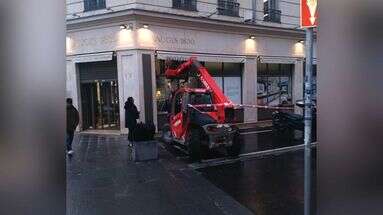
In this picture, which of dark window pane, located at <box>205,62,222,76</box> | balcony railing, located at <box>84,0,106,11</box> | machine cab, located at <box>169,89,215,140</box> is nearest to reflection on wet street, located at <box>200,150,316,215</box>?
machine cab, located at <box>169,89,215,140</box>

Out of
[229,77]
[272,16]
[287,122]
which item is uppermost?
[272,16]

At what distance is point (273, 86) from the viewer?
2081cm

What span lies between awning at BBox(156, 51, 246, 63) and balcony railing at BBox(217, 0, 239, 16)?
2.00 metres

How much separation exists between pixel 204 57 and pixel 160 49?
2374mm

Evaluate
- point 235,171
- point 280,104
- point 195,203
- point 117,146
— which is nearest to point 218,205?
point 195,203

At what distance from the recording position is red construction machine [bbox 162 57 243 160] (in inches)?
398

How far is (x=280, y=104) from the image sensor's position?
813 inches

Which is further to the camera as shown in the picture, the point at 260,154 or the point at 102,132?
the point at 102,132

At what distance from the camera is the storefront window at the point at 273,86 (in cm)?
2011

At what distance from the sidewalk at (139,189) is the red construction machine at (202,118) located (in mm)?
805

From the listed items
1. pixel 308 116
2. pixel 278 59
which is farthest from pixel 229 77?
pixel 308 116

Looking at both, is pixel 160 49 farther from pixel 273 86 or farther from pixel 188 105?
pixel 273 86
